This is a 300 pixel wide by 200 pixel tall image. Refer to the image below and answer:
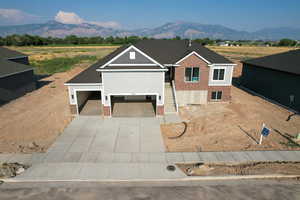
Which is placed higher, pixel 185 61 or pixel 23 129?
pixel 185 61

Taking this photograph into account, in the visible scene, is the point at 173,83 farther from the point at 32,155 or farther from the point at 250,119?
the point at 32,155

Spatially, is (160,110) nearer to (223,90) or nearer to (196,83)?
(196,83)

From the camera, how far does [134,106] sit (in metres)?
21.3

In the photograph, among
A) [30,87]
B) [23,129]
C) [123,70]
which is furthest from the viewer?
[30,87]

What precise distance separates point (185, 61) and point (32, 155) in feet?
54.0

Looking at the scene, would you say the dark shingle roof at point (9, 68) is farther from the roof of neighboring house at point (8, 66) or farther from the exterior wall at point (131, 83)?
the exterior wall at point (131, 83)

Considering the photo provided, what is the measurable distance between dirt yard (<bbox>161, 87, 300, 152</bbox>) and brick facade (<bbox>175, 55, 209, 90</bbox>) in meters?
2.41

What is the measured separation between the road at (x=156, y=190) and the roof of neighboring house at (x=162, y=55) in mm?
10717

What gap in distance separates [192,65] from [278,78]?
1118cm

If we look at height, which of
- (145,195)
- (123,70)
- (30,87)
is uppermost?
(123,70)

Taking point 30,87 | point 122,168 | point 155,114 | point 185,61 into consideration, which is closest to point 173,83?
point 185,61

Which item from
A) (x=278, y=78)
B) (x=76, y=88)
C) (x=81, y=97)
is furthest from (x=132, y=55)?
(x=278, y=78)

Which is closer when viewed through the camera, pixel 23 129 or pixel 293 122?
pixel 23 129

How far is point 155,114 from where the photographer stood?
19109mm
